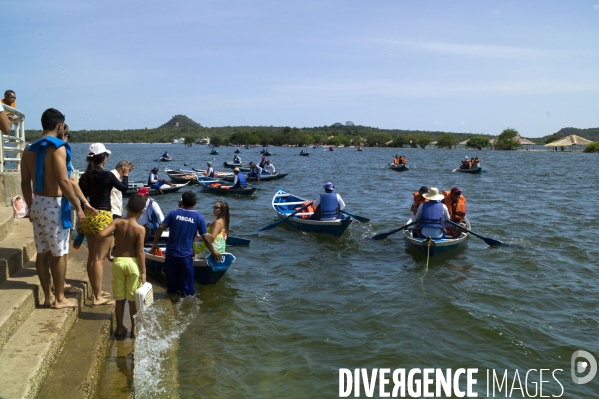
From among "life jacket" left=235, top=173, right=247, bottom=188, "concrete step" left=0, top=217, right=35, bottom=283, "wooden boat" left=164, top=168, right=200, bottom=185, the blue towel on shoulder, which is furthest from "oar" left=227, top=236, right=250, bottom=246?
"wooden boat" left=164, top=168, right=200, bottom=185

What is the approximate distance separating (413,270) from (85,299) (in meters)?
7.25

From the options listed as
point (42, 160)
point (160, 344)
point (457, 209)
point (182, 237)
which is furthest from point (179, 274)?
point (457, 209)

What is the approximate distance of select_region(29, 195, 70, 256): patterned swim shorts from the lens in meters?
4.91

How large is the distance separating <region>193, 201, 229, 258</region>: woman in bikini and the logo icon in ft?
17.6

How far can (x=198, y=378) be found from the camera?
18.5 ft

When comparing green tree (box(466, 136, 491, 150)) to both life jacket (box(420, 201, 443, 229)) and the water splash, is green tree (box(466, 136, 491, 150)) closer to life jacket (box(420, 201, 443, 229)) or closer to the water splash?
life jacket (box(420, 201, 443, 229))

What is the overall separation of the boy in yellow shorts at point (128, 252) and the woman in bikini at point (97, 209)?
124 millimetres

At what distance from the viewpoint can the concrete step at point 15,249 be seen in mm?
5387

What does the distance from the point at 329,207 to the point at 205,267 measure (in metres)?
5.96

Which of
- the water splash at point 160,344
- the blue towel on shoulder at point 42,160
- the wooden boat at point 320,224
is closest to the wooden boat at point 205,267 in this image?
the water splash at point 160,344

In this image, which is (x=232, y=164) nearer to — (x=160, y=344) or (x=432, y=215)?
(x=432, y=215)

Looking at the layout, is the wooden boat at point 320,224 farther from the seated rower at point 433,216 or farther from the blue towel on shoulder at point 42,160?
the blue towel on shoulder at point 42,160

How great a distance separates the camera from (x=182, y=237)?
23.5 feet

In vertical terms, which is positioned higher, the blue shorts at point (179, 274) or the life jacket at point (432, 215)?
the life jacket at point (432, 215)
